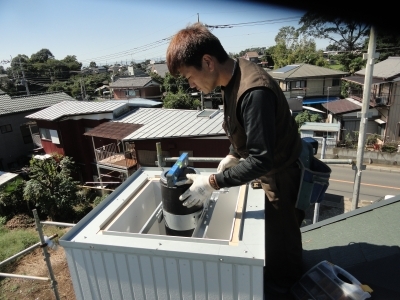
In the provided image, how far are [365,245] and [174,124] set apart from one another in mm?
10285

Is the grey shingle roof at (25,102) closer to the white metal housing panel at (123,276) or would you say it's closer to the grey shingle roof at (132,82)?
the grey shingle roof at (132,82)

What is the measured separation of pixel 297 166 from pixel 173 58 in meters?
1.00

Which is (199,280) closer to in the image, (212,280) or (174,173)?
(212,280)

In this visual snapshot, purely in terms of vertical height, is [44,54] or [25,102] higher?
[44,54]

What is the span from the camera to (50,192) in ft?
39.0

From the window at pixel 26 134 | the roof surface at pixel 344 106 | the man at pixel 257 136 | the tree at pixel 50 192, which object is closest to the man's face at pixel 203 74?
the man at pixel 257 136

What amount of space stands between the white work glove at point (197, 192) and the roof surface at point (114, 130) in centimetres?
1113

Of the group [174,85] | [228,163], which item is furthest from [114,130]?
[174,85]

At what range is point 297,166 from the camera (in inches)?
70.7

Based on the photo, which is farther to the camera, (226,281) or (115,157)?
(115,157)

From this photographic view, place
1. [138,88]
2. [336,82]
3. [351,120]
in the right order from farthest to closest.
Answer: [138,88] → [336,82] → [351,120]

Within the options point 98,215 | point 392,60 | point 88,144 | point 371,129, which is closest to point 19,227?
point 88,144

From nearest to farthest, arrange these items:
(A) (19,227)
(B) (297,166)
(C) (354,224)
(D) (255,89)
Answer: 1. (D) (255,89)
2. (B) (297,166)
3. (C) (354,224)
4. (A) (19,227)

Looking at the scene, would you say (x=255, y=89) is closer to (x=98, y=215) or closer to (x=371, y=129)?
(x=98, y=215)
